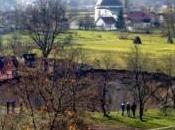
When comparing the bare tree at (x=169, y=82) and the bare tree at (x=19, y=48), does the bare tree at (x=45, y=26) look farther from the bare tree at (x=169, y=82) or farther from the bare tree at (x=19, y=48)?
the bare tree at (x=169, y=82)

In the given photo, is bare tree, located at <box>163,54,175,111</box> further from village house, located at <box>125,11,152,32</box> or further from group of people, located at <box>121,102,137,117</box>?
village house, located at <box>125,11,152,32</box>

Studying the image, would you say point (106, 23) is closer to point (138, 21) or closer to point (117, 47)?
point (138, 21)

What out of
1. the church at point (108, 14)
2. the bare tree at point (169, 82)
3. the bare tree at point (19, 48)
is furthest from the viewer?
the church at point (108, 14)

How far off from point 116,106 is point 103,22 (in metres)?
51.8

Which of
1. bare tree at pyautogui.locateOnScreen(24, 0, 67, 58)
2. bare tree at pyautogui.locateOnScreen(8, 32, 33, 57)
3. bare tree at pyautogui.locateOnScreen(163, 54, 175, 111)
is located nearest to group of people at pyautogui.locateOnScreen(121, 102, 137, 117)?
bare tree at pyautogui.locateOnScreen(163, 54, 175, 111)

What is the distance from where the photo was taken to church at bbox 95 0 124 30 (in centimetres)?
7686

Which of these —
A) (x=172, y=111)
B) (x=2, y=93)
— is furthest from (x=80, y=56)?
(x=172, y=111)

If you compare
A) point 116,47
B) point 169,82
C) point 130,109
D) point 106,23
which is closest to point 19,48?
point 116,47

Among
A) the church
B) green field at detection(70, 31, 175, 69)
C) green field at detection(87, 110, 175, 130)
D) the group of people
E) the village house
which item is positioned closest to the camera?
green field at detection(87, 110, 175, 130)

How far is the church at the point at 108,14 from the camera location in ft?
252

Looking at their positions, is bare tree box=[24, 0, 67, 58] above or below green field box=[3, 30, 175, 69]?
above

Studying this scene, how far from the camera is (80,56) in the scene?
128 feet

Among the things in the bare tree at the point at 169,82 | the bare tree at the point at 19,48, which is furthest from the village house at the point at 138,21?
the bare tree at the point at 169,82

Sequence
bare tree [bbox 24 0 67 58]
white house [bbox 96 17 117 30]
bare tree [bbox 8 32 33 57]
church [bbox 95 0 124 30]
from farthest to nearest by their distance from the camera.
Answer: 1. church [bbox 95 0 124 30]
2. white house [bbox 96 17 117 30]
3. bare tree [bbox 24 0 67 58]
4. bare tree [bbox 8 32 33 57]
